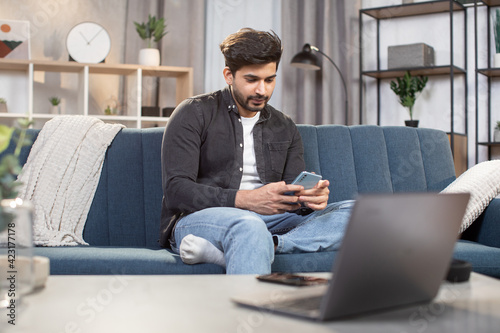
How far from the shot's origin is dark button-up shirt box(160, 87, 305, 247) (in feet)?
5.86

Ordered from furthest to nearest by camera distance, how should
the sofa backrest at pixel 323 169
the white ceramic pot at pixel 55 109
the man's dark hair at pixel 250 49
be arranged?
the white ceramic pot at pixel 55 109 → the sofa backrest at pixel 323 169 → the man's dark hair at pixel 250 49

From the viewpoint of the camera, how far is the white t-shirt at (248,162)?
6.56ft

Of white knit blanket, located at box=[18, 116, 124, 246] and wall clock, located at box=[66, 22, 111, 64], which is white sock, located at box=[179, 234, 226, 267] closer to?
white knit blanket, located at box=[18, 116, 124, 246]

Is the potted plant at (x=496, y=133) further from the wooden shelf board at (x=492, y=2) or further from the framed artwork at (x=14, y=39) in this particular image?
the framed artwork at (x=14, y=39)

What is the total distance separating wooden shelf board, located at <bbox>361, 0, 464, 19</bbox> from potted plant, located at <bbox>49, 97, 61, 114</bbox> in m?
2.08

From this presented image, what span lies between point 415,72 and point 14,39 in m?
2.57

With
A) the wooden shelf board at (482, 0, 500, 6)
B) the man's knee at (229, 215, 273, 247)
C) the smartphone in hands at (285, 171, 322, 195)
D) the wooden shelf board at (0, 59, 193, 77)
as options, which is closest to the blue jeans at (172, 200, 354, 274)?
the man's knee at (229, 215, 273, 247)

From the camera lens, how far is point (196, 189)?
177 centimetres

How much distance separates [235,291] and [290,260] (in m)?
0.86

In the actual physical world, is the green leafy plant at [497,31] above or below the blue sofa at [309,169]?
above

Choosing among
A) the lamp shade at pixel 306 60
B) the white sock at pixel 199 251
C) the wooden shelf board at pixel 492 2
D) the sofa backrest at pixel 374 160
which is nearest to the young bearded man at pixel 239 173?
the white sock at pixel 199 251

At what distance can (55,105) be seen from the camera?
3.80m

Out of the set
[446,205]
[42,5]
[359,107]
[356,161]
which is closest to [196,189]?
[356,161]

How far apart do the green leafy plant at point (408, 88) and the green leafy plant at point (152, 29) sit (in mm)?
1530
